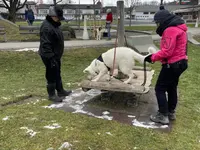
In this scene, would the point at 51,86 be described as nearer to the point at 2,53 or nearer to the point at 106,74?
the point at 106,74

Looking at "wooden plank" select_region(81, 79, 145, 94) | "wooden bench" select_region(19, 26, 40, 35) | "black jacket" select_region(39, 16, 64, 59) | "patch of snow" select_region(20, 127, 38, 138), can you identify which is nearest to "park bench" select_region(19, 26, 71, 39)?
"wooden bench" select_region(19, 26, 40, 35)

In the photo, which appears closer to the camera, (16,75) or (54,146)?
(54,146)

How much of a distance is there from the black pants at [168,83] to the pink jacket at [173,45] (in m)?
0.11

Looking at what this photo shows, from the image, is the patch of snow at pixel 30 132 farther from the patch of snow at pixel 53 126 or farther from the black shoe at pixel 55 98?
the black shoe at pixel 55 98

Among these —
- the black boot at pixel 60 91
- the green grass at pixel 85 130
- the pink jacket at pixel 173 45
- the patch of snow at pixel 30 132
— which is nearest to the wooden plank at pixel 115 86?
the green grass at pixel 85 130

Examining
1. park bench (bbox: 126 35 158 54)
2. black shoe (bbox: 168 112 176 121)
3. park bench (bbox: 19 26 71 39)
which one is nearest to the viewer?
black shoe (bbox: 168 112 176 121)

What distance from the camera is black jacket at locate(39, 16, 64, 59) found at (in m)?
4.94

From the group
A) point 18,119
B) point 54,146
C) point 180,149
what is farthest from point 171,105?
point 18,119

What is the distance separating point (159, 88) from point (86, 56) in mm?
6709

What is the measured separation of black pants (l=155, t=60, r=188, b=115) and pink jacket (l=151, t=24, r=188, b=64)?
11 centimetres

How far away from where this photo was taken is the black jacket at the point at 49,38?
4938mm

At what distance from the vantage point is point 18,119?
4.41 metres

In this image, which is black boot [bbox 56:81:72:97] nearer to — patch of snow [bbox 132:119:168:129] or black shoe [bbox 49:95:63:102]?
black shoe [bbox 49:95:63:102]

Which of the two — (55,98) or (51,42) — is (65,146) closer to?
A: (55,98)
